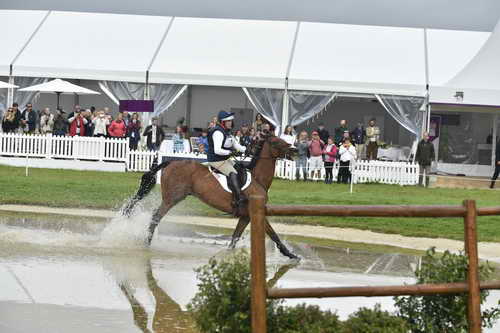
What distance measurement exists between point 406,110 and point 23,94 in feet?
42.7

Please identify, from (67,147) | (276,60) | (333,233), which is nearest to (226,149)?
(333,233)

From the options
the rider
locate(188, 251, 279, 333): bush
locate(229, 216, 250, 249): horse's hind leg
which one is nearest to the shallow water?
locate(229, 216, 250, 249): horse's hind leg

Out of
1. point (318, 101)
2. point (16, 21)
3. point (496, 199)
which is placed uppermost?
point (16, 21)

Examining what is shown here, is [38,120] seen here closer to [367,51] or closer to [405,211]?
[367,51]

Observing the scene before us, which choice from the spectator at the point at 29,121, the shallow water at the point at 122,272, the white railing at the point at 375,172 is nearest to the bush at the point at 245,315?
the shallow water at the point at 122,272

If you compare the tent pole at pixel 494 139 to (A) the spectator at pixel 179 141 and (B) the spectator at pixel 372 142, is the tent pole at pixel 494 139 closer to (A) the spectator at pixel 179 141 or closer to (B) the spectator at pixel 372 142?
(B) the spectator at pixel 372 142

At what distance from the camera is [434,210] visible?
6.80m

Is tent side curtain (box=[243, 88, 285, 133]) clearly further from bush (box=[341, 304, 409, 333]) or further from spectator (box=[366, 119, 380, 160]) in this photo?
bush (box=[341, 304, 409, 333])

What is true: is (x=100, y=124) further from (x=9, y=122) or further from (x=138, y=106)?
(x=9, y=122)

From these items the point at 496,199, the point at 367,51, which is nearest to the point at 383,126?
the point at 367,51

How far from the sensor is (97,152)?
32125mm

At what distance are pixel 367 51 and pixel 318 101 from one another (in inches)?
118

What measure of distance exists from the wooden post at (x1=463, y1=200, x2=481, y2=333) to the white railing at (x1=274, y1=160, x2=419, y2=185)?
2362 cm

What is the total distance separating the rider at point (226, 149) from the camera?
48.0ft
